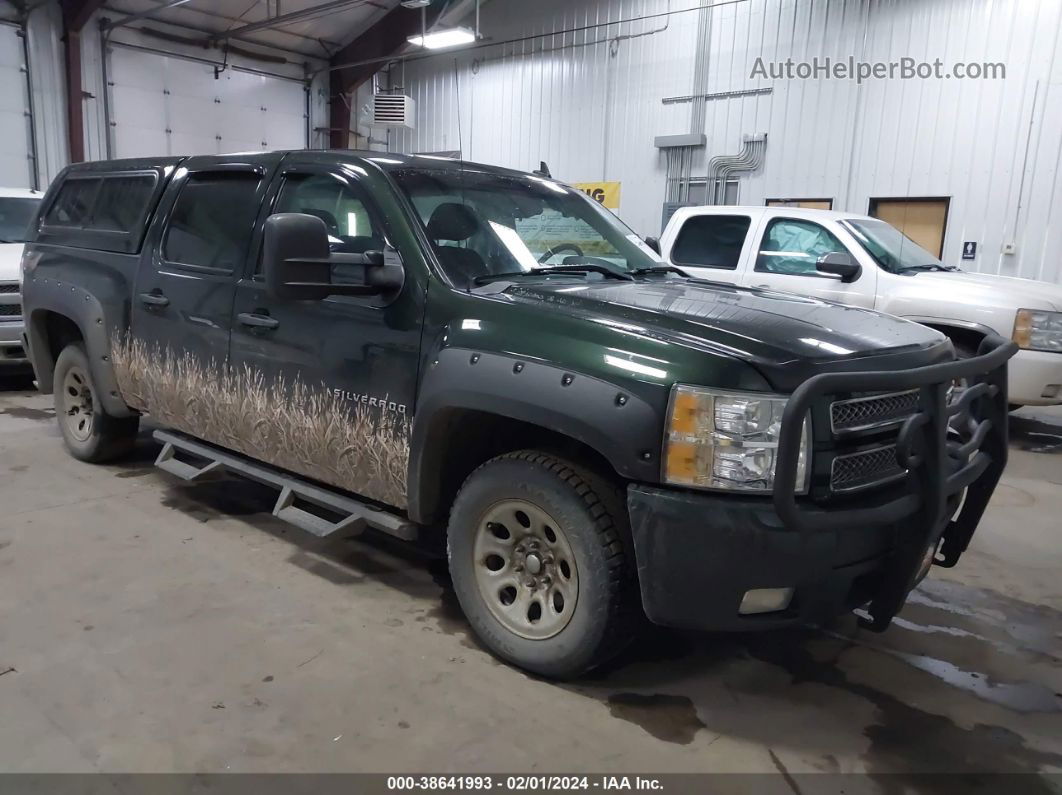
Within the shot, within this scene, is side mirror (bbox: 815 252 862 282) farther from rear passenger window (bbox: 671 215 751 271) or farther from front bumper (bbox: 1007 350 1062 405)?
front bumper (bbox: 1007 350 1062 405)

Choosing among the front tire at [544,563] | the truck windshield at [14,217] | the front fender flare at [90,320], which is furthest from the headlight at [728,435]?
the truck windshield at [14,217]

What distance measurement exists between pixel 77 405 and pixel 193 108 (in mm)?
11437

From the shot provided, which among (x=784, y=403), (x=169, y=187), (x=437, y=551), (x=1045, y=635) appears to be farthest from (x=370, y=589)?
(x=1045, y=635)

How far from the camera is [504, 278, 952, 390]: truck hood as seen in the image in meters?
2.32

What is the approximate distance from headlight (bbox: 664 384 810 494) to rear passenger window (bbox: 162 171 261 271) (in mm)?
2368

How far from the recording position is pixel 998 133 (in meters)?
9.93

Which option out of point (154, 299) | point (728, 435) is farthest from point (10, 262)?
point (728, 435)

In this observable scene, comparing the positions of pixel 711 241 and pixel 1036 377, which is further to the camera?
pixel 711 241

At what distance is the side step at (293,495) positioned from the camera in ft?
10.5

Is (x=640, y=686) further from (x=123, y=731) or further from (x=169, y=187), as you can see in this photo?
(x=169, y=187)

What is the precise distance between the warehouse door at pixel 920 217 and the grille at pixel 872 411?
8856 mm

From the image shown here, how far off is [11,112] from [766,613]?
1429 centimetres

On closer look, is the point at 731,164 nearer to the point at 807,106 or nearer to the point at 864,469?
the point at 807,106

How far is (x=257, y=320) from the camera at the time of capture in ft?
11.6
